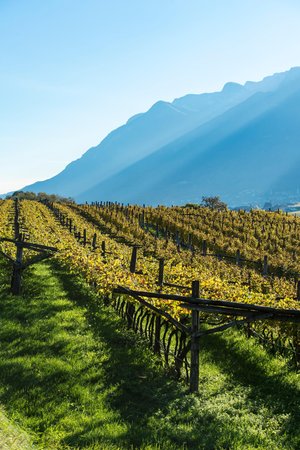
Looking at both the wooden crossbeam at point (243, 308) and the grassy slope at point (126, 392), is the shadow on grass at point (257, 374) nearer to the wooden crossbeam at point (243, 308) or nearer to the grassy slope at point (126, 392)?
the grassy slope at point (126, 392)

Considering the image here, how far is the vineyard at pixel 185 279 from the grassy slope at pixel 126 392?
391 mm

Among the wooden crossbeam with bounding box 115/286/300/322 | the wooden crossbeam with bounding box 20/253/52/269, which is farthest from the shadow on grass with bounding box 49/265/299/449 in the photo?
the wooden crossbeam with bounding box 20/253/52/269

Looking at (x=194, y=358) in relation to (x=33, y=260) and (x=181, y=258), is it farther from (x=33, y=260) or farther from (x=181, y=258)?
(x=181, y=258)

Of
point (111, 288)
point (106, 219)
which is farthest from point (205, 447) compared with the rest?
point (106, 219)

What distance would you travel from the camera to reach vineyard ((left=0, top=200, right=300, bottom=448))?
1174 centimetres

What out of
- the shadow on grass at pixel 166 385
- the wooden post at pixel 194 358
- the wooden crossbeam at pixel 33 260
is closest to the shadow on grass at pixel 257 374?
the shadow on grass at pixel 166 385

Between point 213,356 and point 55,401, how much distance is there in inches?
226

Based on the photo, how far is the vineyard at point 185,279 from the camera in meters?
11.7

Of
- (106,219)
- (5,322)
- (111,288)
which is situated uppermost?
(106,219)

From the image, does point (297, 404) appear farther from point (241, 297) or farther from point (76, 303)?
point (76, 303)

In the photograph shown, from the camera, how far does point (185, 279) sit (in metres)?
18.4

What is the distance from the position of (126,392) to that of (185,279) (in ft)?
26.0

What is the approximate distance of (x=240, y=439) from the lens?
9.09 meters

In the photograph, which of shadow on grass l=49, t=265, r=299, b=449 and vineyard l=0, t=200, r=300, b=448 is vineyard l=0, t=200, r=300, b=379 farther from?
shadow on grass l=49, t=265, r=299, b=449
